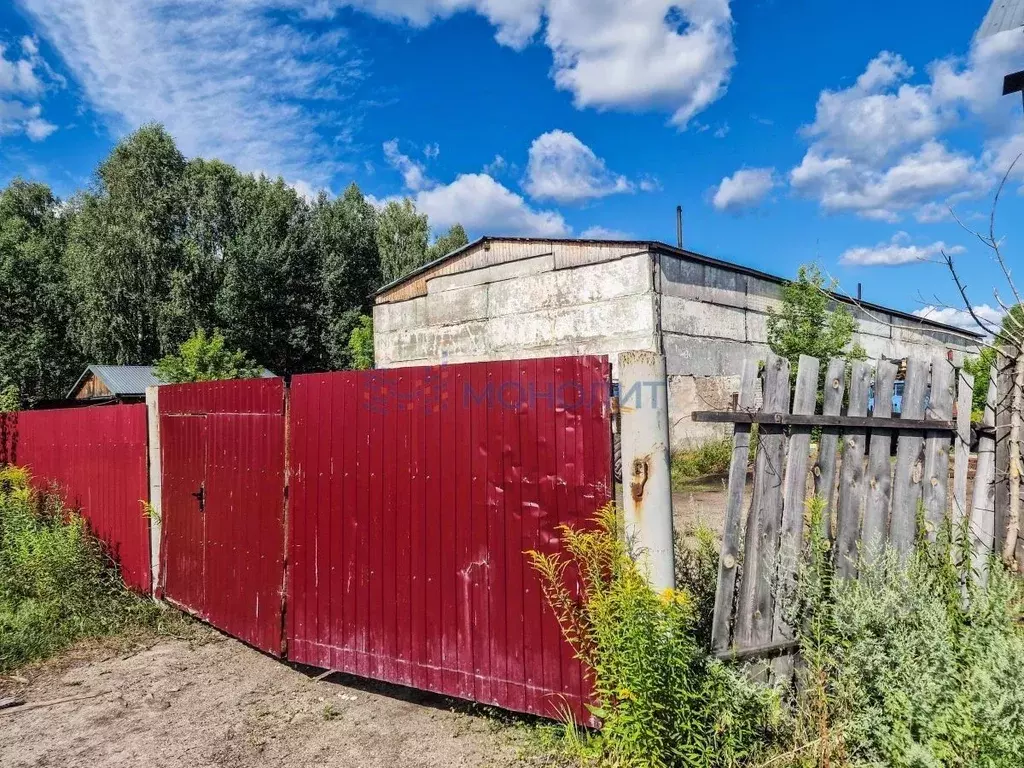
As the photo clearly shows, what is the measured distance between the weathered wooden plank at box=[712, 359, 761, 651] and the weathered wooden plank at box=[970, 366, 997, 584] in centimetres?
140

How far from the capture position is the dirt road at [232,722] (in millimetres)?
3781

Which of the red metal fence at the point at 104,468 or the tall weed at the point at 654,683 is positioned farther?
the red metal fence at the point at 104,468

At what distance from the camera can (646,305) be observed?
556 inches

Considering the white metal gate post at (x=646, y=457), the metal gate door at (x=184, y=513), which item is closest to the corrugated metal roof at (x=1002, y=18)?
the white metal gate post at (x=646, y=457)

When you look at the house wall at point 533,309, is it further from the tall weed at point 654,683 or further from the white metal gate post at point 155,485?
the tall weed at point 654,683

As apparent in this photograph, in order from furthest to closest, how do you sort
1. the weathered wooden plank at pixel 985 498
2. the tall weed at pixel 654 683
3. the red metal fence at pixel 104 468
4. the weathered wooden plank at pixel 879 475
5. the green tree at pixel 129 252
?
the green tree at pixel 129 252 → the red metal fence at pixel 104 468 → the weathered wooden plank at pixel 985 498 → the weathered wooden plank at pixel 879 475 → the tall weed at pixel 654 683

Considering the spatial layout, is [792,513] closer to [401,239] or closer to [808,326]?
[808,326]

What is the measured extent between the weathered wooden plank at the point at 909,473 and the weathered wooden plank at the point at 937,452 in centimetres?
5

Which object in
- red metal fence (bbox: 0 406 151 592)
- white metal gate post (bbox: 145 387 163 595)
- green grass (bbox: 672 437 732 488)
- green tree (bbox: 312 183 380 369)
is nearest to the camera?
white metal gate post (bbox: 145 387 163 595)

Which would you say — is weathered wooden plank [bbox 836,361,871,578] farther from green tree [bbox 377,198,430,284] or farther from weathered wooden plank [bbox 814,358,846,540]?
green tree [bbox 377,198,430,284]

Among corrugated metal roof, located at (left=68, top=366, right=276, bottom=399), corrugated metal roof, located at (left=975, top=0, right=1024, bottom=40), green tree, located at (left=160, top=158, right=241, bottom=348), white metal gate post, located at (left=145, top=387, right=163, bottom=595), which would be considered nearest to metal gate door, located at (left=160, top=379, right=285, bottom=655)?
white metal gate post, located at (left=145, top=387, right=163, bottom=595)

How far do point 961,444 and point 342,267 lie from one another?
35.2 meters

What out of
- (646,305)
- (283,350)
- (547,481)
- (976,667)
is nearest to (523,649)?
(547,481)

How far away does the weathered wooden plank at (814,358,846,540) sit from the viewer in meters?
3.45
